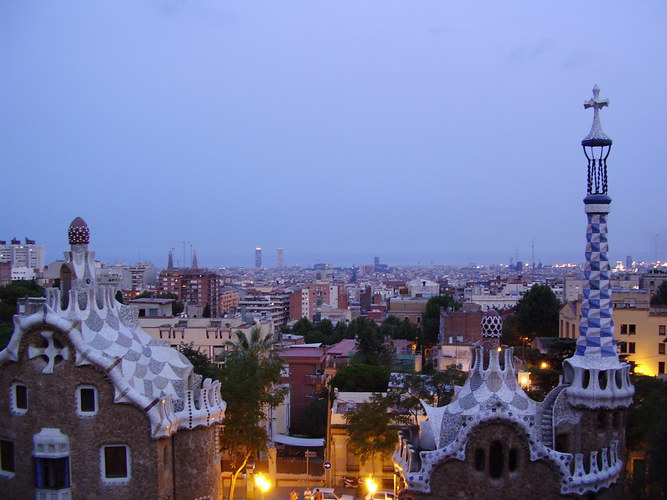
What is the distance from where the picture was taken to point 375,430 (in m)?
21.9

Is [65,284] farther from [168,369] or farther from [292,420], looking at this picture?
[292,420]

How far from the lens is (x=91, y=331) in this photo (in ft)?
58.4

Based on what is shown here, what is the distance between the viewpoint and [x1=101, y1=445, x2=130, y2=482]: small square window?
16.9m

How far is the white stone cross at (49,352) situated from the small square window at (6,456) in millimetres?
2332

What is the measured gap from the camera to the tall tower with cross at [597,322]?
1689cm

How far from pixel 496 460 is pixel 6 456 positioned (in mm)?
11971

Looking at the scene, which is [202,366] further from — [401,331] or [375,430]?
[401,331]

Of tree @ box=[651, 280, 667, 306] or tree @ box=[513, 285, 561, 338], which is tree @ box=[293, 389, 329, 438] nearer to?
tree @ box=[513, 285, 561, 338]

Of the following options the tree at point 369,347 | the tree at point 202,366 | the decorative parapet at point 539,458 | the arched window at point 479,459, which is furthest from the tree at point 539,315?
the arched window at point 479,459

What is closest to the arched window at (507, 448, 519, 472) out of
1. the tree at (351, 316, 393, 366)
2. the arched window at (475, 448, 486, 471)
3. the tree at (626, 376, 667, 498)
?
the arched window at (475, 448, 486, 471)

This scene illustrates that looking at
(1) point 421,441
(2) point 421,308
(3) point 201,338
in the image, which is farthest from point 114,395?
(2) point 421,308

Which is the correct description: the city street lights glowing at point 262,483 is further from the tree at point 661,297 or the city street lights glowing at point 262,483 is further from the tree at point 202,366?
the tree at point 661,297

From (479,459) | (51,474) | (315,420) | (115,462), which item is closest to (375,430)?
(479,459)

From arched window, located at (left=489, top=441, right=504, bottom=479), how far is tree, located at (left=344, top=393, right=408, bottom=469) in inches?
228
